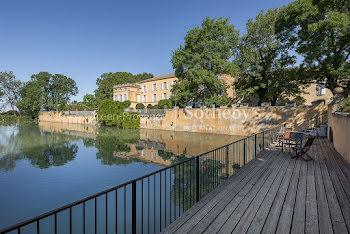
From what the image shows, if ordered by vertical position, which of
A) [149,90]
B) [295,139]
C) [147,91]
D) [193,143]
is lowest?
[193,143]

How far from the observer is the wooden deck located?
281 cm

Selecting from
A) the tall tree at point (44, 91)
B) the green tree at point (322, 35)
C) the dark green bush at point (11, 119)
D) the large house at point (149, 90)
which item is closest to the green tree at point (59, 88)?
the tall tree at point (44, 91)

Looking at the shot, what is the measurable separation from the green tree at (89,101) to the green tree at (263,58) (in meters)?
41.9

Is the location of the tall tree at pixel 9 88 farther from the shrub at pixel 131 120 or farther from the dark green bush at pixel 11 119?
the shrub at pixel 131 120

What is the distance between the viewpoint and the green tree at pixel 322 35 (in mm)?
13052

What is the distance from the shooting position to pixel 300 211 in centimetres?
322

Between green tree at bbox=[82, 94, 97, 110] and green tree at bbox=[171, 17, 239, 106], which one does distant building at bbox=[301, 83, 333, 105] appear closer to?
green tree at bbox=[171, 17, 239, 106]

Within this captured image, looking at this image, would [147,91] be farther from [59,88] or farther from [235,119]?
[59,88]

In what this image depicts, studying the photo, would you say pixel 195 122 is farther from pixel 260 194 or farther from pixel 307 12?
pixel 260 194

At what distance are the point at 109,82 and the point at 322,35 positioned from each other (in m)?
49.8

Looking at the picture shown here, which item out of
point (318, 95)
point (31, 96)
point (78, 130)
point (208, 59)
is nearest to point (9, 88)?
point (31, 96)

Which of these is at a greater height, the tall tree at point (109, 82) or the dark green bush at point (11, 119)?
the tall tree at point (109, 82)

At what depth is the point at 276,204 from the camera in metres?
3.49

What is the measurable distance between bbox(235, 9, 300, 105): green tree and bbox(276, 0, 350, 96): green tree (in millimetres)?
2788
